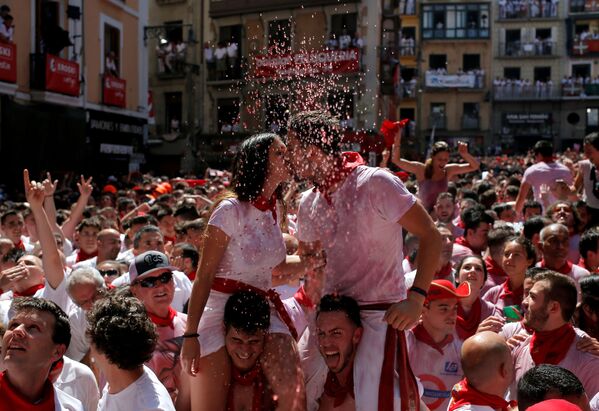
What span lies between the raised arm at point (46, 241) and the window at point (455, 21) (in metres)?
42.5

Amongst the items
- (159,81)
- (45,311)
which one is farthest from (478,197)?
(159,81)

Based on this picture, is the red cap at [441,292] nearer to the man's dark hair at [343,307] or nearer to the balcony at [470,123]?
the man's dark hair at [343,307]

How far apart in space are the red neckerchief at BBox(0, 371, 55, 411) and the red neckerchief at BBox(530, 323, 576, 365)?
Result: 237cm

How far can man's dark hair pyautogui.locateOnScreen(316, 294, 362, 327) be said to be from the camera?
133 inches

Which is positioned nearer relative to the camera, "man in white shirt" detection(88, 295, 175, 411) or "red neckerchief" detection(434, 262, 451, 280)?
"man in white shirt" detection(88, 295, 175, 411)

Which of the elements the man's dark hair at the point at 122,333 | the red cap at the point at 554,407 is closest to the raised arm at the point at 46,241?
the man's dark hair at the point at 122,333

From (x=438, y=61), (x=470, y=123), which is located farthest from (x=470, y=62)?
(x=470, y=123)

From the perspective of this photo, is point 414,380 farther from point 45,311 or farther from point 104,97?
point 104,97

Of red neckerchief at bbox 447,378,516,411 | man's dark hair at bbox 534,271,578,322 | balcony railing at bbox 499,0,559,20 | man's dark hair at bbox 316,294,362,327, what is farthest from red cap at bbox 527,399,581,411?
balcony railing at bbox 499,0,559,20

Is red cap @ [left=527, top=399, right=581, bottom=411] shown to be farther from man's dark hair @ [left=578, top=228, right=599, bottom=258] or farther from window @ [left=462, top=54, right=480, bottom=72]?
window @ [left=462, top=54, right=480, bottom=72]

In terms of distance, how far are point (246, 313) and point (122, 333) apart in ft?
1.87

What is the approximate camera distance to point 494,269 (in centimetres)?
597

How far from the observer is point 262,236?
143 inches

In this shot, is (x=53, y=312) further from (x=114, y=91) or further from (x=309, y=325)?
(x=114, y=91)
